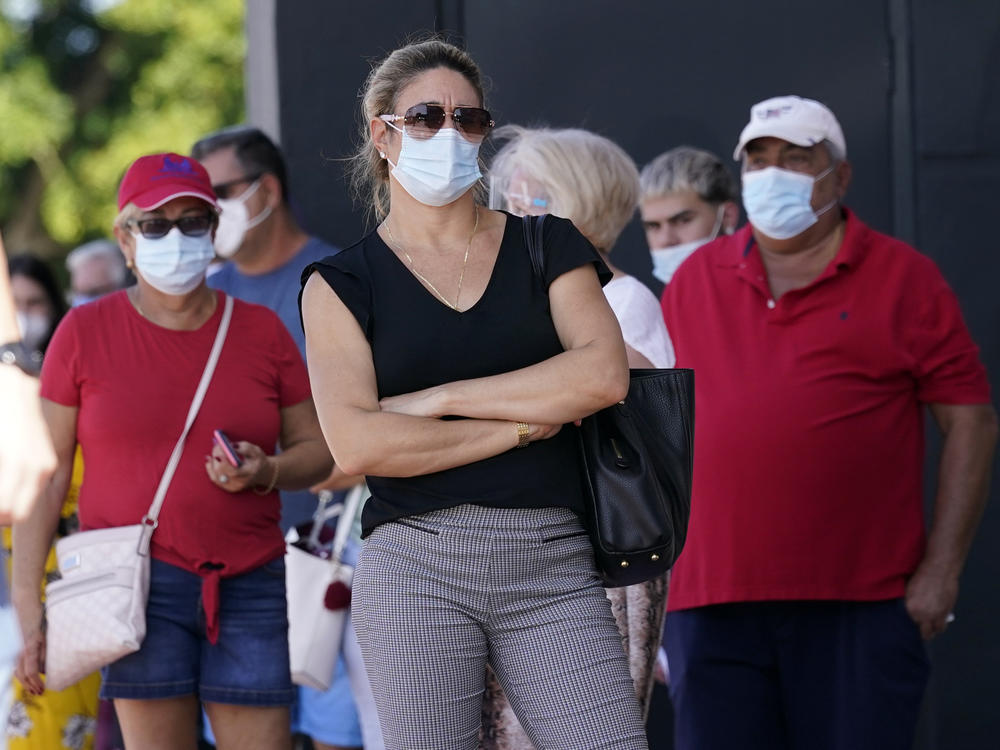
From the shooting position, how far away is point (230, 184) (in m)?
5.39

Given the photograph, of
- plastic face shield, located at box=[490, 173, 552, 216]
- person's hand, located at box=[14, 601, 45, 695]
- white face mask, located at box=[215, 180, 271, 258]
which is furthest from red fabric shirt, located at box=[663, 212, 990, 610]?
white face mask, located at box=[215, 180, 271, 258]

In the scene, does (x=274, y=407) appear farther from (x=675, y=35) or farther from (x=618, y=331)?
(x=675, y=35)

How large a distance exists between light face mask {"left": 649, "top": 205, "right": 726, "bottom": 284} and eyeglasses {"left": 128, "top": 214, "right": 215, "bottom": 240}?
77.8 inches

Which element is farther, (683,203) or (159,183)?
(683,203)

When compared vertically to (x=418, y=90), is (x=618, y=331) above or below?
below

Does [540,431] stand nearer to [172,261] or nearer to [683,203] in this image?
[172,261]

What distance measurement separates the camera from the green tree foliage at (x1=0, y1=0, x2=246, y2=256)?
683 inches

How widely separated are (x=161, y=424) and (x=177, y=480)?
16 cm

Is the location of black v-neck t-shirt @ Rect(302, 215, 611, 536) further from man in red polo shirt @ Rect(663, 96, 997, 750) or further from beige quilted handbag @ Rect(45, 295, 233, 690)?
man in red polo shirt @ Rect(663, 96, 997, 750)

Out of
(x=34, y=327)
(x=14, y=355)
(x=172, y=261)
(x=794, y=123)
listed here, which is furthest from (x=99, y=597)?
(x=34, y=327)

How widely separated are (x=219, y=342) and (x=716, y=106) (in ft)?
8.31

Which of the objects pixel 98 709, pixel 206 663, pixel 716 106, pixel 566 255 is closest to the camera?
pixel 566 255

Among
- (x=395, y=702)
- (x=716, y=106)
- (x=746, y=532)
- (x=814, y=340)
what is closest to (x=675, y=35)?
(x=716, y=106)

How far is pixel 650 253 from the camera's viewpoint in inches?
233
